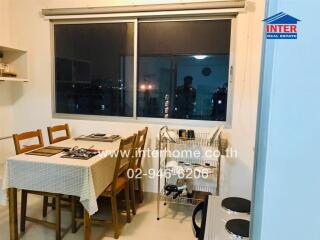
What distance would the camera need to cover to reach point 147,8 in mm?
2879

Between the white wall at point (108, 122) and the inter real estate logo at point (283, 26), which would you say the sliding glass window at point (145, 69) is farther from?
the inter real estate logo at point (283, 26)

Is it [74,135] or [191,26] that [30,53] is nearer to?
[74,135]

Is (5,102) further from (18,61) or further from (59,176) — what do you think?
(59,176)

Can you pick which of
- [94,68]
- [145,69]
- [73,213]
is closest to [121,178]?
[73,213]

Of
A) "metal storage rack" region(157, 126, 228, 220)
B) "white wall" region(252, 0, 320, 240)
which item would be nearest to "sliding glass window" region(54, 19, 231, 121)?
"metal storage rack" region(157, 126, 228, 220)

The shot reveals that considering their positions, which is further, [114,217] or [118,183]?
[118,183]

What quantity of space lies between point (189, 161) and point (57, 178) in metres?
1.56

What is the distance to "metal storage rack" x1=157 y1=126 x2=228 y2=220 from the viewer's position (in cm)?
279

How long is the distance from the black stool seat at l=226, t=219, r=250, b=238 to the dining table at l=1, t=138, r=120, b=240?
1134mm

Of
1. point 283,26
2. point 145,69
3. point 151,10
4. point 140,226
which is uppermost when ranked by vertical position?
point 151,10

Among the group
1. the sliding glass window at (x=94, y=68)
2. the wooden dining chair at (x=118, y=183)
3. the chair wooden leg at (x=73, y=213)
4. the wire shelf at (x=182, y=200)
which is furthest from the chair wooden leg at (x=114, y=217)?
the sliding glass window at (x=94, y=68)

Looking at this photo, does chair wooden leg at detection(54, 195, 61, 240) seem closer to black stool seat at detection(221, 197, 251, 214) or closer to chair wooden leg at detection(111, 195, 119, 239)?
chair wooden leg at detection(111, 195, 119, 239)

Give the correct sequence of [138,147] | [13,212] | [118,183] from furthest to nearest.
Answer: [138,147]
[118,183]
[13,212]

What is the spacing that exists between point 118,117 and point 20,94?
1.42 meters
